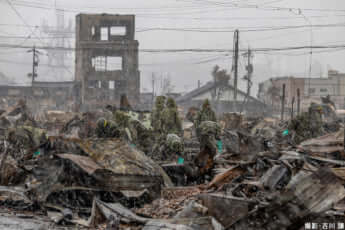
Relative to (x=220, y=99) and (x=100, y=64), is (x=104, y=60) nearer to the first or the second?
(x=100, y=64)

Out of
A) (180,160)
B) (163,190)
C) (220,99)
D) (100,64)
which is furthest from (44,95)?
(163,190)

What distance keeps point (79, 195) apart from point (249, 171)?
2.92 meters

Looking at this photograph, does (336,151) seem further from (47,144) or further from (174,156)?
(47,144)

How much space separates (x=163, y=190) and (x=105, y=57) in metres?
35.0

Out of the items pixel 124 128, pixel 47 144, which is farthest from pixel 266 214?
pixel 124 128

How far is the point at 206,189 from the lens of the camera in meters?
6.69

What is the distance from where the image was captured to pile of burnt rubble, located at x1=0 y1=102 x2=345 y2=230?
4.24 meters

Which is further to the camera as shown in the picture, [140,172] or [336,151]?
[336,151]

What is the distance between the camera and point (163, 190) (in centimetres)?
710

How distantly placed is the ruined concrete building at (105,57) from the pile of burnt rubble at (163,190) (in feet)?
102

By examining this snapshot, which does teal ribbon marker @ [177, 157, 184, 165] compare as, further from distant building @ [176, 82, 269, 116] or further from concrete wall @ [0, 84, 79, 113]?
distant building @ [176, 82, 269, 116]

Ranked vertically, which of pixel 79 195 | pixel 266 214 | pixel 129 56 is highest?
pixel 129 56

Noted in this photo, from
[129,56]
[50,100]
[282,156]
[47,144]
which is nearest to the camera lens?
[282,156]

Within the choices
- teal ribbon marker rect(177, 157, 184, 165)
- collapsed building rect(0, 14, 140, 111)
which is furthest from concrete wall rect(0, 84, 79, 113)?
teal ribbon marker rect(177, 157, 184, 165)
